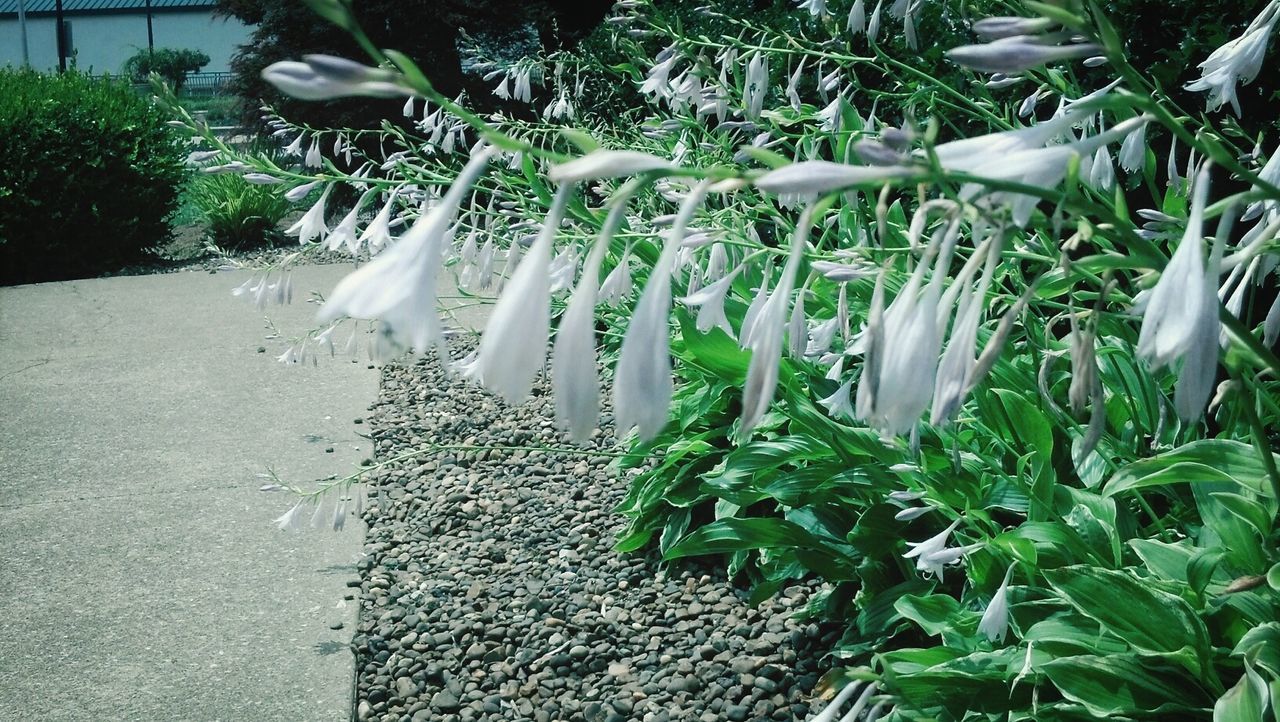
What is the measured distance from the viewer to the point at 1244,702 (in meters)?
1.56

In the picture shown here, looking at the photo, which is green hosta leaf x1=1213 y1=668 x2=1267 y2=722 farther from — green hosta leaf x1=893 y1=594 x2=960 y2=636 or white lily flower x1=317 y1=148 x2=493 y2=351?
white lily flower x1=317 y1=148 x2=493 y2=351

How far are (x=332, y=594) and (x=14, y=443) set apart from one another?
2610mm

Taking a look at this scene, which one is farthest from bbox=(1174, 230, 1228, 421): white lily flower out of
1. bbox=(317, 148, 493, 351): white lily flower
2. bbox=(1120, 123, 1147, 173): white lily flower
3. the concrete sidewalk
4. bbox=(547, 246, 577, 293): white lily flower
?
the concrete sidewalk

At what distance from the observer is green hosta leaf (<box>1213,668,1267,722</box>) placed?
155cm

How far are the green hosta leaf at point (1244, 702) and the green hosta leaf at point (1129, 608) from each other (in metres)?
0.24

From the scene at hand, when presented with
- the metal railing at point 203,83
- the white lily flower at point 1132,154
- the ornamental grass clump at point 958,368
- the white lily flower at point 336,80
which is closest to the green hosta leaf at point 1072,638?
the ornamental grass clump at point 958,368

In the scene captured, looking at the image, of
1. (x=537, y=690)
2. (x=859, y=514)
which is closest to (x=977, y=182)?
(x=859, y=514)

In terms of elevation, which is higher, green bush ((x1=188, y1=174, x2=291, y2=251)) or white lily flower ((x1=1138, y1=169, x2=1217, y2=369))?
white lily flower ((x1=1138, y1=169, x2=1217, y2=369))

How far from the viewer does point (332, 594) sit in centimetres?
343

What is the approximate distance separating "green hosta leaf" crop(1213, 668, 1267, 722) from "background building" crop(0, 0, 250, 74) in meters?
67.0

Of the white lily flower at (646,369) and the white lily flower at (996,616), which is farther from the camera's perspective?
the white lily flower at (996,616)

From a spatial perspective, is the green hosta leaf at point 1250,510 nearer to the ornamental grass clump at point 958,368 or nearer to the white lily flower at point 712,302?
the ornamental grass clump at point 958,368

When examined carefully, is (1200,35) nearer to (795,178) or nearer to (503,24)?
(795,178)

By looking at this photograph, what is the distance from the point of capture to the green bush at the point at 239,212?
11.4 metres
